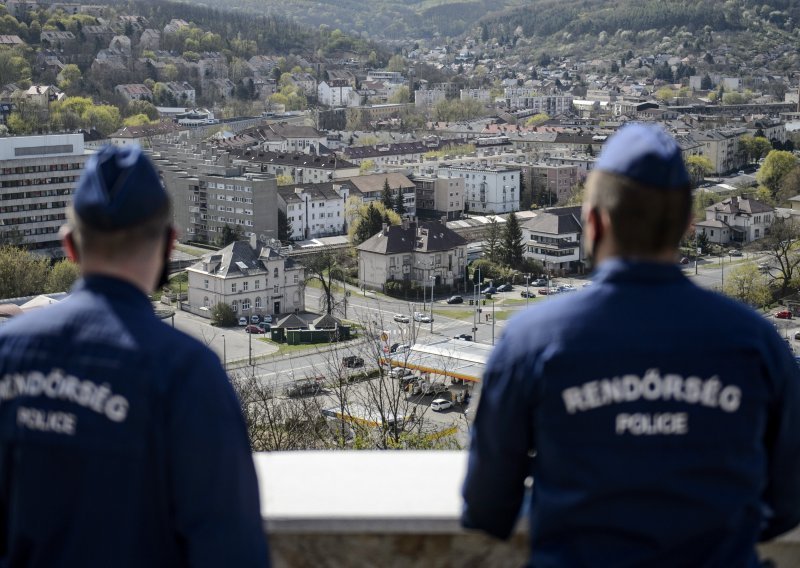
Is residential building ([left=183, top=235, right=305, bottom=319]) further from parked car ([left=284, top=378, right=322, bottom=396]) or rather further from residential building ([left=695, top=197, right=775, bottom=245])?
residential building ([left=695, top=197, right=775, bottom=245])

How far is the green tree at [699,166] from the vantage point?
69.9 feet

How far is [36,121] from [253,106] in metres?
9.53

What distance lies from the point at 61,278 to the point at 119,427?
1306cm

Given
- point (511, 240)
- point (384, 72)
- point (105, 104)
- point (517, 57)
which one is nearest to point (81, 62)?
point (105, 104)

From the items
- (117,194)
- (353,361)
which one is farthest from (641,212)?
(353,361)

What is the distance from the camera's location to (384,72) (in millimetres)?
42344

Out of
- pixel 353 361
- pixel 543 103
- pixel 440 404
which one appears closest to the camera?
pixel 440 404

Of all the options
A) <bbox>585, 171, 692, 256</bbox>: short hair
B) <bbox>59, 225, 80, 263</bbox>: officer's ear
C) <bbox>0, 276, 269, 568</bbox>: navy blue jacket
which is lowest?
<bbox>0, 276, 269, 568</bbox>: navy blue jacket

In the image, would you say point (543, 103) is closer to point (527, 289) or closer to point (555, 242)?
point (555, 242)

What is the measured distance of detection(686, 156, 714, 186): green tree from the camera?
839 inches

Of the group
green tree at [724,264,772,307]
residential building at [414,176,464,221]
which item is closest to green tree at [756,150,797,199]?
residential building at [414,176,464,221]

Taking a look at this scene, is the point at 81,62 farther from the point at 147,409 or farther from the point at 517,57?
the point at 147,409

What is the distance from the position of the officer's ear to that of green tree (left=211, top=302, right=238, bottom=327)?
12.0 m

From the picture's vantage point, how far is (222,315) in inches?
499
